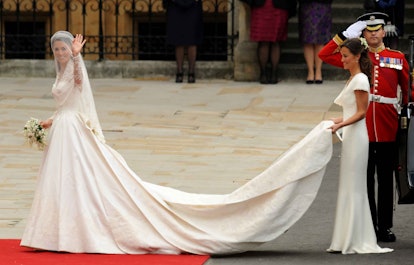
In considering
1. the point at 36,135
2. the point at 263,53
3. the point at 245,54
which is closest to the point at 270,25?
the point at 263,53

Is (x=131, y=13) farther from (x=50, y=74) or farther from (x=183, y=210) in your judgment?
(x=183, y=210)

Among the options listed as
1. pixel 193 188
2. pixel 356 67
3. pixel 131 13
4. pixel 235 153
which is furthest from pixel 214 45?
pixel 356 67

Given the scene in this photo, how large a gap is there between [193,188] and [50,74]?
885cm

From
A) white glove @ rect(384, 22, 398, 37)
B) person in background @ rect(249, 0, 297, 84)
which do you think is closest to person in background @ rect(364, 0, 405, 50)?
white glove @ rect(384, 22, 398, 37)

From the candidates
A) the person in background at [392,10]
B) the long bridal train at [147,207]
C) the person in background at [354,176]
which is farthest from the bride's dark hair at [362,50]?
the person in background at [392,10]

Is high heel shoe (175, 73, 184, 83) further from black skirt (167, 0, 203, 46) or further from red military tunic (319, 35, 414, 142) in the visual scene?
red military tunic (319, 35, 414, 142)

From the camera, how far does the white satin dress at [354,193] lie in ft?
34.0

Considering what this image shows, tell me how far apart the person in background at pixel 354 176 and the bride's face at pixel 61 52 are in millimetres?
2016

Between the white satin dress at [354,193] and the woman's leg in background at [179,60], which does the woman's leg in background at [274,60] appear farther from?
the white satin dress at [354,193]

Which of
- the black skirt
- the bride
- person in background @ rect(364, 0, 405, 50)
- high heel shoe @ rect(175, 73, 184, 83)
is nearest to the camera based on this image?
the bride

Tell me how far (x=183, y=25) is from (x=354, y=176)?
10.6 meters

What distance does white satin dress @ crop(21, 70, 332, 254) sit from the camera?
33.8ft

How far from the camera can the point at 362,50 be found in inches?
418

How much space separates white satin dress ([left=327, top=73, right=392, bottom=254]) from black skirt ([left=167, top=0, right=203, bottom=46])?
34.0ft
